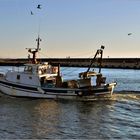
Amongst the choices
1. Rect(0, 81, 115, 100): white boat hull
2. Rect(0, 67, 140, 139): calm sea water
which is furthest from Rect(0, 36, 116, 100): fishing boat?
Rect(0, 67, 140, 139): calm sea water

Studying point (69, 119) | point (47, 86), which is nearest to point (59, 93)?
point (47, 86)

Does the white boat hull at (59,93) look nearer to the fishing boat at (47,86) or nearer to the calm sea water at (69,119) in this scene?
the fishing boat at (47,86)

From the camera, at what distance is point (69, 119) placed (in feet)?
110

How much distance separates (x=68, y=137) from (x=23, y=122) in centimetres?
524

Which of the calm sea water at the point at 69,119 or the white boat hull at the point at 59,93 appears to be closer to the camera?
the calm sea water at the point at 69,119

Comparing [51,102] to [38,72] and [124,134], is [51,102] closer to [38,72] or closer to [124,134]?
[38,72]

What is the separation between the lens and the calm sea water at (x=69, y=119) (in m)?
28.1

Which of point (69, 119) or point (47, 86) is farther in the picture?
point (47, 86)

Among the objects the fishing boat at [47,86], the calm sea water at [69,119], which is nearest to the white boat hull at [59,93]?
the fishing boat at [47,86]

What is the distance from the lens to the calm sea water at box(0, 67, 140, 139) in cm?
2812

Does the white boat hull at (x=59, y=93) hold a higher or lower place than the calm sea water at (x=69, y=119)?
higher

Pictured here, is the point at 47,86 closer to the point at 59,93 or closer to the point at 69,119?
the point at 59,93

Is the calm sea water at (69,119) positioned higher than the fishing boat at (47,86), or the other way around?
the fishing boat at (47,86)

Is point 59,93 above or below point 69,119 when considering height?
above
